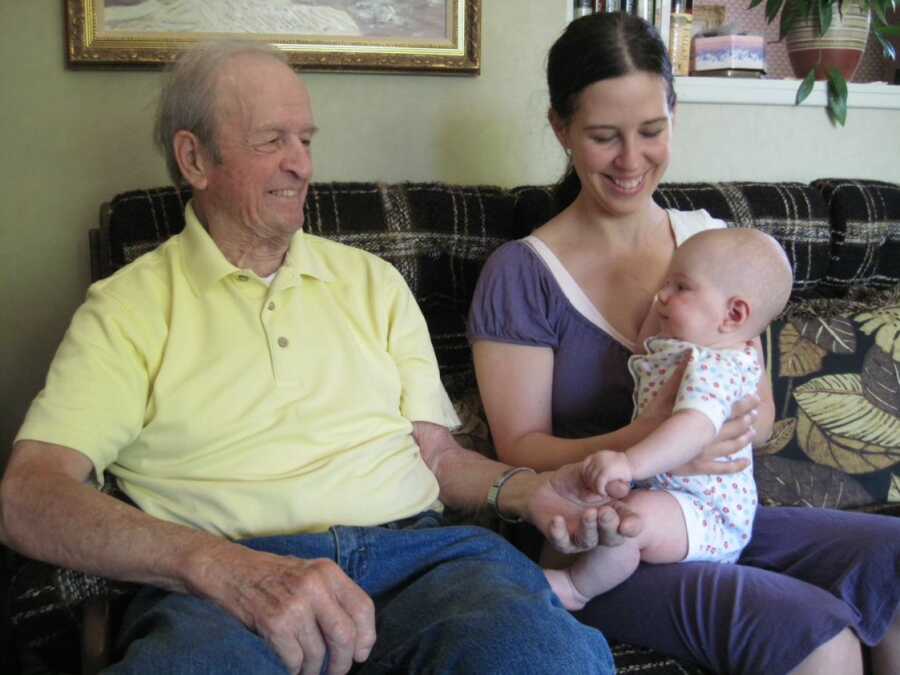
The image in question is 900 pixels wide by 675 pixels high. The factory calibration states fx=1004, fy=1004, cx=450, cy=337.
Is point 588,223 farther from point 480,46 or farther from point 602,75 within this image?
Answer: point 480,46

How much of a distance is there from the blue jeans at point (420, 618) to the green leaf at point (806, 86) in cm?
165

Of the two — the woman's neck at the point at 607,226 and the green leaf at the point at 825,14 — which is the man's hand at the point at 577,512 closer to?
the woman's neck at the point at 607,226

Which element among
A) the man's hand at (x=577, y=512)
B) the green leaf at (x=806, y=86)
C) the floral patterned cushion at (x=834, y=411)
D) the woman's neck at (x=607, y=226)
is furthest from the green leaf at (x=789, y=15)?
the man's hand at (x=577, y=512)

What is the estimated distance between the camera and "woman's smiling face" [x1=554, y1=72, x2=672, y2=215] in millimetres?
1688

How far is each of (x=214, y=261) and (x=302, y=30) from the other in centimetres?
84

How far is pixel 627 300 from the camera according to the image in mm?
1751

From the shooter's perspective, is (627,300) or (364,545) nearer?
(364,545)

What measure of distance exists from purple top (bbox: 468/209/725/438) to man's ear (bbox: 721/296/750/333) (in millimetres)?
232

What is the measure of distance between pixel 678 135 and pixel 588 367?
1.09m

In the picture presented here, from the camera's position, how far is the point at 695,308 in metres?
1.48

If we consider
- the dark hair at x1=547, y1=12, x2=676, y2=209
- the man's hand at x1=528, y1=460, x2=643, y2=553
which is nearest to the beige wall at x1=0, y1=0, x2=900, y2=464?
the dark hair at x1=547, y1=12, x2=676, y2=209

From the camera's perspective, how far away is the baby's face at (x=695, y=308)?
1.48 m

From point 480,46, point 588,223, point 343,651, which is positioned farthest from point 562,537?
point 480,46

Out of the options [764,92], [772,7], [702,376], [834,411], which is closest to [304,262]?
[702,376]
